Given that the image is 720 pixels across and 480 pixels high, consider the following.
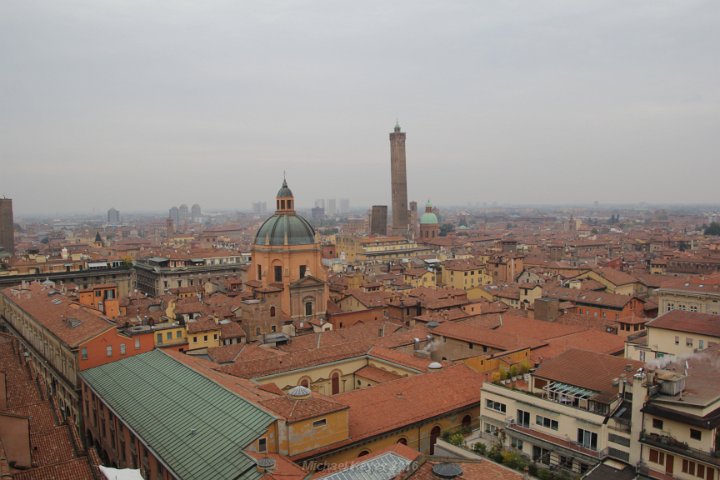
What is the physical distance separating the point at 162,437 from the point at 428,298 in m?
40.2

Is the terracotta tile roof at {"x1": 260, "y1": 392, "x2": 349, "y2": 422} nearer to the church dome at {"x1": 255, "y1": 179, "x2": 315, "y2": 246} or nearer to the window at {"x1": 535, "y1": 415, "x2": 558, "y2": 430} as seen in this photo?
the window at {"x1": 535, "y1": 415, "x2": 558, "y2": 430}

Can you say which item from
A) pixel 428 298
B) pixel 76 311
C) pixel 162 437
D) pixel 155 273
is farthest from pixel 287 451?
pixel 155 273

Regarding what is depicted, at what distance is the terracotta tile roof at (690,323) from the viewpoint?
34.5 meters

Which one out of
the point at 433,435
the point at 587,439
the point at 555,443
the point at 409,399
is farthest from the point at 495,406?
the point at 409,399

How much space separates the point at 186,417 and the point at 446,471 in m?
13.9

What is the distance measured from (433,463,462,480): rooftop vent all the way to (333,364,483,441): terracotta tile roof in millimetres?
9426

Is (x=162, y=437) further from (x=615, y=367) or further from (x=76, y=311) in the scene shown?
(x=76, y=311)

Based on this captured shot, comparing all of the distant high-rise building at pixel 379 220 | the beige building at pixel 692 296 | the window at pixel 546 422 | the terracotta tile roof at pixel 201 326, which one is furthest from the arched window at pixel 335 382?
the distant high-rise building at pixel 379 220

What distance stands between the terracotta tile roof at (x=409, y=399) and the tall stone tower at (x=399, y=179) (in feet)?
439

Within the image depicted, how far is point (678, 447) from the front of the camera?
1973 centimetres

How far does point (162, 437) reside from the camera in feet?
83.3

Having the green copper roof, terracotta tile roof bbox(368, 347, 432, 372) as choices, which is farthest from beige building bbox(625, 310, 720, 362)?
the green copper roof

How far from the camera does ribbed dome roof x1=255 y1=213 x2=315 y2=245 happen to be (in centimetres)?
6003

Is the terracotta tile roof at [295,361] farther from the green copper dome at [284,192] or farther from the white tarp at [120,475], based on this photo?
the green copper dome at [284,192]
